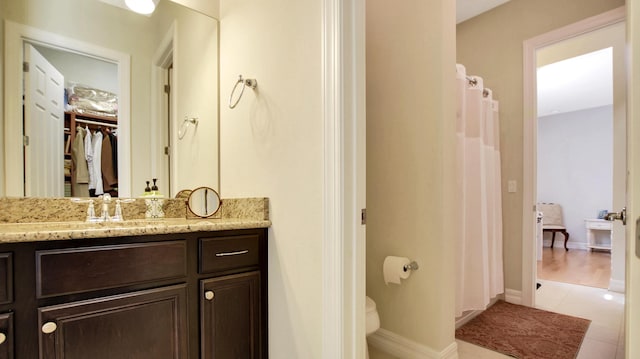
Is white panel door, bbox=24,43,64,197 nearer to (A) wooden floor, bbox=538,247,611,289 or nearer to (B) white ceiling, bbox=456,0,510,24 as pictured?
(B) white ceiling, bbox=456,0,510,24

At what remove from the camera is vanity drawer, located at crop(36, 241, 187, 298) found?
100 cm

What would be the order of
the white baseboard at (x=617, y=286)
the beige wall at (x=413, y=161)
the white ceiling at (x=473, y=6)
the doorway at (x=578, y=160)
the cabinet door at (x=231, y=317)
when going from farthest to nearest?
1. the doorway at (x=578, y=160)
2. the white baseboard at (x=617, y=286)
3. the white ceiling at (x=473, y=6)
4. the beige wall at (x=413, y=161)
5. the cabinet door at (x=231, y=317)

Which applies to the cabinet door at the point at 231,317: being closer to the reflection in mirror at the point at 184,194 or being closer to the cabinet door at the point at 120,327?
the cabinet door at the point at 120,327

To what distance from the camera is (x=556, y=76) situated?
14.5 ft

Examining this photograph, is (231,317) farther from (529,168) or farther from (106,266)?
(529,168)

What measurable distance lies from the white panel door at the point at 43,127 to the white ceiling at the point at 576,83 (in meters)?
4.69

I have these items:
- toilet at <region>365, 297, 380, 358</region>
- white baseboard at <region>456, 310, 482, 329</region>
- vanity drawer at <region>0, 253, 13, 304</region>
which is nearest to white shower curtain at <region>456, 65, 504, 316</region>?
white baseboard at <region>456, 310, 482, 329</region>

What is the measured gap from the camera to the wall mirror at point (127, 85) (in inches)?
53.2

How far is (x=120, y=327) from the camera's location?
111 centimetres

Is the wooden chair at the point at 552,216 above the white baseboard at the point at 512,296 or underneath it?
above

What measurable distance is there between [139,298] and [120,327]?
0.11 meters

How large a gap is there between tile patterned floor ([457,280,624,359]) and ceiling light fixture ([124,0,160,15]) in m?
2.65

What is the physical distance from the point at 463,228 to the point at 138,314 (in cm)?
189

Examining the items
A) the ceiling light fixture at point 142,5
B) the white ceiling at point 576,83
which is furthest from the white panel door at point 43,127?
the white ceiling at point 576,83
